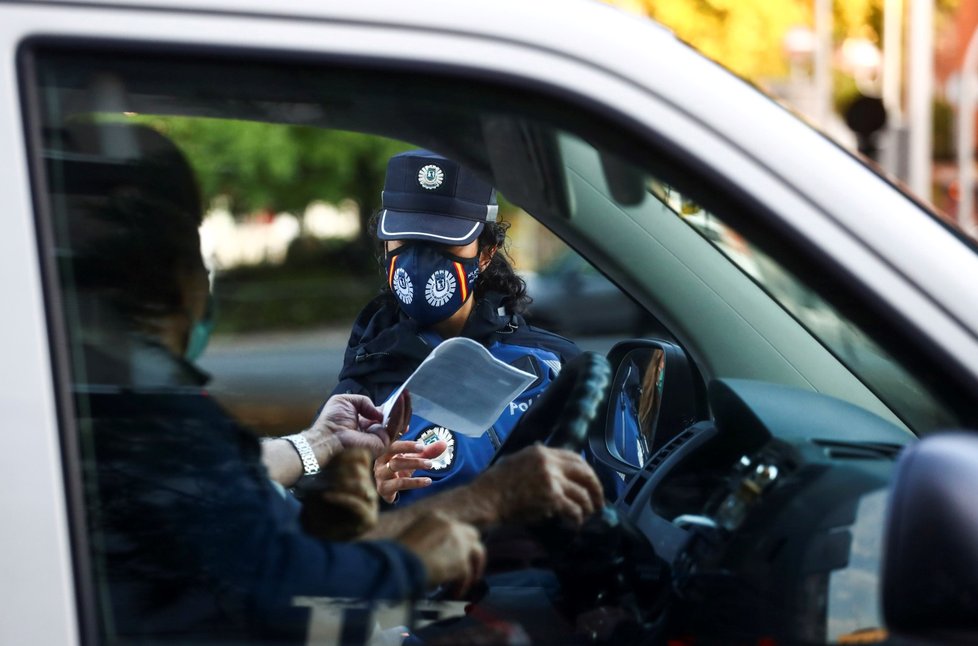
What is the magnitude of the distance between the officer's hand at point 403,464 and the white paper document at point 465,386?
0.39 ft

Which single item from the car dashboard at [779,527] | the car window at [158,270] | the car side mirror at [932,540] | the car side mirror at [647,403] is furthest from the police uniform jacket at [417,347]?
the car side mirror at [932,540]

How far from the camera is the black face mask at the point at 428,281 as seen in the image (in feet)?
8.46

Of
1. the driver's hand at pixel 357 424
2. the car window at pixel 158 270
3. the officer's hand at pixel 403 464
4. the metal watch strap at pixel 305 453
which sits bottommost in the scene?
the officer's hand at pixel 403 464

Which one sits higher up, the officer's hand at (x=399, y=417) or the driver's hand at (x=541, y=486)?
the driver's hand at (x=541, y=486)

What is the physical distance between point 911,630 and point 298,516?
0.65 meters

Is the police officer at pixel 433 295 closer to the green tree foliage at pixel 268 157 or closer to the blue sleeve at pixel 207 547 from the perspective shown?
the green tree foliage at pixel 268 157

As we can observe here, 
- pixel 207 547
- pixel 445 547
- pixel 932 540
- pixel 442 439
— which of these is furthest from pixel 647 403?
pixel 932 540

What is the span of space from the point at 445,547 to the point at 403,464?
0.87 meters

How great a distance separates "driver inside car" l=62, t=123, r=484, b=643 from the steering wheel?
0.27 meters

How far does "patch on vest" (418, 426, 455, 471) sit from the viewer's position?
6.98 ft

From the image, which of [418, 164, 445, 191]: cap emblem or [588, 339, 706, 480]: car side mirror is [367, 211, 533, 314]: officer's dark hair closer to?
[418, 164, 445, 191]: cap emblem

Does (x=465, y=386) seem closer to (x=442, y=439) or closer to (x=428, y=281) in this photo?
(x=442, y=439)

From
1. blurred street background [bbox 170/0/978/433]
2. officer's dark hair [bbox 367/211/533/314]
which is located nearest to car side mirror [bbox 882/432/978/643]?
blurred street background [bbox 170/0/978/433]

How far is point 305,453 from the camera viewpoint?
6.33ft
